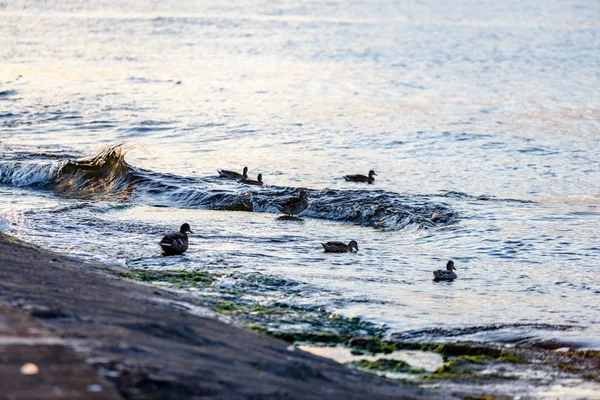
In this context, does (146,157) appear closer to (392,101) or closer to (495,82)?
(392,101)


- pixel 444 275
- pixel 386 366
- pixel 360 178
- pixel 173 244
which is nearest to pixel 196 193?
pixel 360 178

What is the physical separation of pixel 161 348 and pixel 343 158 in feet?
47.3

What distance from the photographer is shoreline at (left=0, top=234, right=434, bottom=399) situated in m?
5.03

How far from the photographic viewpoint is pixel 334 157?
65.7 ft

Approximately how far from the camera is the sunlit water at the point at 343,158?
10.4m

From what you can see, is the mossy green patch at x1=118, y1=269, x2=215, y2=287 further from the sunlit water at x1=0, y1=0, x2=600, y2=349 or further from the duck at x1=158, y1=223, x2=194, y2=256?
the duck at x1=158, y1=223, x2=194, y2=256

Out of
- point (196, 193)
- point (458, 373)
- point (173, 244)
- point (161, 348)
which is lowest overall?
point (458, 373)

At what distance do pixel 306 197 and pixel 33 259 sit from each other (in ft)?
24.5

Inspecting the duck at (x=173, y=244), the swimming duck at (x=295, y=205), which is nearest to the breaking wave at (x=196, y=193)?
the swimming duck at (x=295, y=205)

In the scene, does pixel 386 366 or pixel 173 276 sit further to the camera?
pixel 173 276

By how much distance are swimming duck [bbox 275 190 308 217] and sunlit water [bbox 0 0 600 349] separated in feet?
0.98

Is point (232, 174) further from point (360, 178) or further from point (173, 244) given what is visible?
point (173, 244)

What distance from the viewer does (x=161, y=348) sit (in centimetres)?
571

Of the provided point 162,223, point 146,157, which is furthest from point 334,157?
point 162,223
